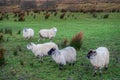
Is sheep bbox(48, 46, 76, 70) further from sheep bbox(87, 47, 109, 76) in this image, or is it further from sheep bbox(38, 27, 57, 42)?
sheep bbox(38, 27, 57, 42)

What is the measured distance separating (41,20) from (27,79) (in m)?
17.9

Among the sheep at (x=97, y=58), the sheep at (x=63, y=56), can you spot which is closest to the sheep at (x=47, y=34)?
the sheep at (x=63, y=56)

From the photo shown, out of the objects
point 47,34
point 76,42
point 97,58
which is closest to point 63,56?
point 97,58

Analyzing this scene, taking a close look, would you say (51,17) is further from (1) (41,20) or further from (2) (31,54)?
(2) (31,54)

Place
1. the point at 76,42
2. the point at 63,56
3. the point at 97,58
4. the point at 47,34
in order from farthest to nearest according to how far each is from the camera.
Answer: the point at 47,34 → the point at 76,42 → the point at 63,56 → the point at 97,58

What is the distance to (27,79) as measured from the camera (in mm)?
9086

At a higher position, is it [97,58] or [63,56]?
[97,58]

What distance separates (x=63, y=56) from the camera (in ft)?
32.6

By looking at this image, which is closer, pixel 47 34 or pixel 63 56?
pixel 63 56

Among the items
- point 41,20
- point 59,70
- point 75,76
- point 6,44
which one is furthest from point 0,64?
point 41,20

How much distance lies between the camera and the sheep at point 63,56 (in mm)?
9875

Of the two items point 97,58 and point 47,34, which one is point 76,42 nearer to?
point 47,34

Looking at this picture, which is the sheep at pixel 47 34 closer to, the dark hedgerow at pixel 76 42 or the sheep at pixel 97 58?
the dark hedgerow at pixel 76 42

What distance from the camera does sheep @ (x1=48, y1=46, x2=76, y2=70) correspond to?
32.4 ft
